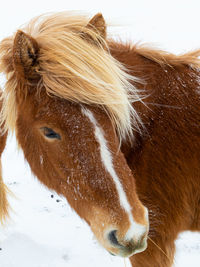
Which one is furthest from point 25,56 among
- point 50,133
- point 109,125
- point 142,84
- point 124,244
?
point 124,244

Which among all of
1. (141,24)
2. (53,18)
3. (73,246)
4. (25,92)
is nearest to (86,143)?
(25,92)

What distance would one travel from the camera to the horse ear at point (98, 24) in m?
2.25

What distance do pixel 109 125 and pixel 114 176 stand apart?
34 centimetres

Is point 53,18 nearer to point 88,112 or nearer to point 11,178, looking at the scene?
point 88,112

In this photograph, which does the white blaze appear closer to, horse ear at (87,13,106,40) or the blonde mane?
the blonde mane

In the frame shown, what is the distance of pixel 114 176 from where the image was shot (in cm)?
188

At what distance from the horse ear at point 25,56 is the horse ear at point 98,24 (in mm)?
470

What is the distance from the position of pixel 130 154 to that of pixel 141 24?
10266 millimetres

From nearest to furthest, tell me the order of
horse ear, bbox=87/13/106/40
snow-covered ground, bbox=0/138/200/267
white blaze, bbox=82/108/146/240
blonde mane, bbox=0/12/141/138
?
1. white blaze, bbox=82/108/146/240
2. blonde mane, bbox=0/12/141/138
3. horse ear, bbox=87/13/106/40
4. snow-covered ground, bbox=0/138/200/267

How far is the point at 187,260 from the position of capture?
158 inches

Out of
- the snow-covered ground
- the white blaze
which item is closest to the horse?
the white blaze

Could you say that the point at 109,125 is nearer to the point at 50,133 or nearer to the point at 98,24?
the point at 50,133

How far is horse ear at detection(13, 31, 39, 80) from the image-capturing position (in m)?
1.97

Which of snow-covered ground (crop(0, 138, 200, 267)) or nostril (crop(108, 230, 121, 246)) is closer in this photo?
nostril (crop(108, 230, 121, 246))
